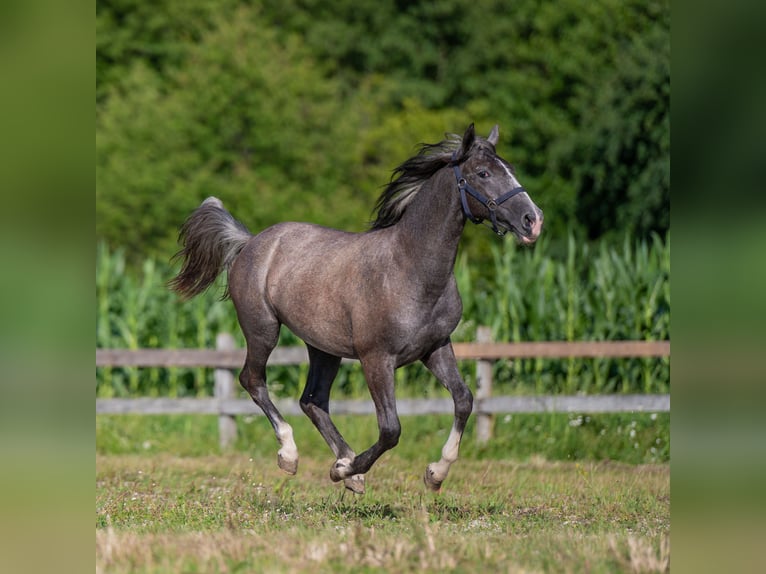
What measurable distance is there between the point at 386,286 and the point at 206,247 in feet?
6.79

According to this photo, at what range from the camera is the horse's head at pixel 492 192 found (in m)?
5.64

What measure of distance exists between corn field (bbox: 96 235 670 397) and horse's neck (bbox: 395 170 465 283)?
6576 millimetres

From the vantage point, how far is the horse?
5977mm

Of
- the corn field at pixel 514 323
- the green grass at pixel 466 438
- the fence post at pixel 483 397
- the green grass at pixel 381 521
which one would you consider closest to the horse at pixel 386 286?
the green grass at pixel 381 521

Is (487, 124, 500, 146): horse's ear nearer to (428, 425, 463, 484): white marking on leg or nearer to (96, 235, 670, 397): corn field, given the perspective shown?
(428, 425, 463, 484): white marking on leg

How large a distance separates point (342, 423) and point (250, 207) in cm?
1491

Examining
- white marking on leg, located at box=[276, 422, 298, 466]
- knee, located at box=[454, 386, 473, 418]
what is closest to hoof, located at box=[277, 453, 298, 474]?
white marking on leg, located at box=[276, 422, 298, 466]

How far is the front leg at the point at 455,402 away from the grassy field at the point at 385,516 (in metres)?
0.25

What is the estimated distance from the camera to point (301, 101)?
27766 millimetres

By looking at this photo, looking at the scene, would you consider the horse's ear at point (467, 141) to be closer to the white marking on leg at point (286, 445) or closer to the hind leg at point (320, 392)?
the hind leg at point (320, 392)

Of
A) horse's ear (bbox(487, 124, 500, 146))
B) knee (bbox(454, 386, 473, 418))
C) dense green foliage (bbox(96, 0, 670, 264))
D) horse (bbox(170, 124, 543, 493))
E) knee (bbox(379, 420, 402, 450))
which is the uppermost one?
dense green foliage (bbox(96, 0, 670, 264))
